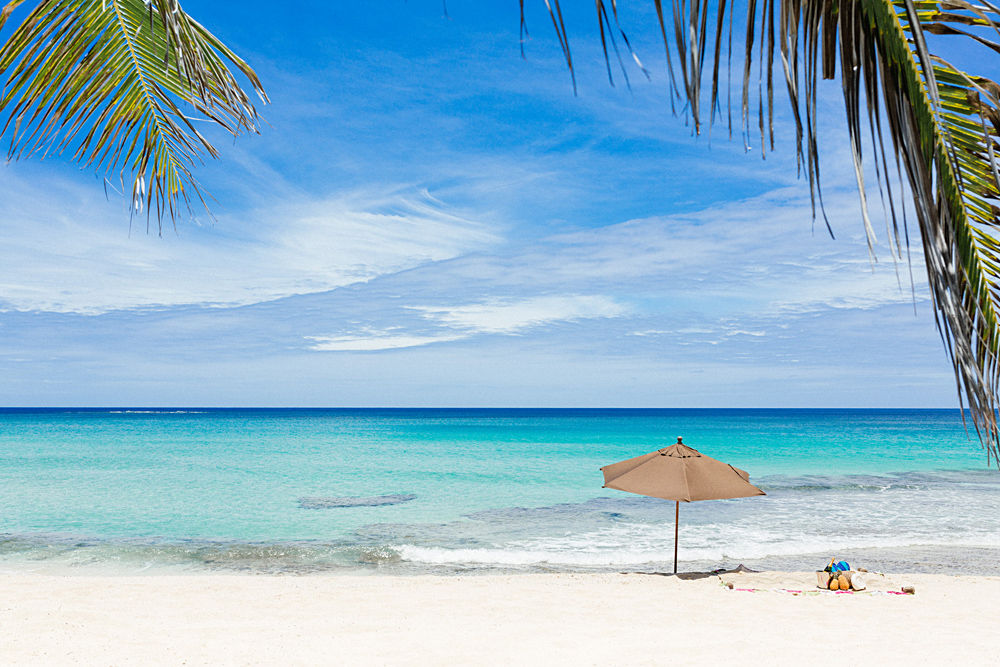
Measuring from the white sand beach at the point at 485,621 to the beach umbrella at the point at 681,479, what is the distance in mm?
1294

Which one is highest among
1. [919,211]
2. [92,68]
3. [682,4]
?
[92,68]

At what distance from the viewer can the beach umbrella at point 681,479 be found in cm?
841

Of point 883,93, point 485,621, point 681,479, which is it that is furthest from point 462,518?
point 883,93

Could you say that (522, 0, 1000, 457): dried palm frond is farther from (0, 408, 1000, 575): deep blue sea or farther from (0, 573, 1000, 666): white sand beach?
(0, 408, 1000, 575): deep blue sea

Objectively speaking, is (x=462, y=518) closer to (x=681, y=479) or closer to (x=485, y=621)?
(x=681, y=479)

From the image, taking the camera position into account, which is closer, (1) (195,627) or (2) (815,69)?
(2) (815,69)

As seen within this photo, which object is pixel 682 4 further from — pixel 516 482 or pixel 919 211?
pixel 516 482

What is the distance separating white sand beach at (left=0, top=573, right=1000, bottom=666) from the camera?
589 centimetres

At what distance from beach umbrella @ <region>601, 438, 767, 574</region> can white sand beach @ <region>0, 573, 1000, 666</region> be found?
129 centimetres

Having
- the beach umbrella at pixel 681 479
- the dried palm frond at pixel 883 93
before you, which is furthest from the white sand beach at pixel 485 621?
the dried palm frond at pixel 883 93

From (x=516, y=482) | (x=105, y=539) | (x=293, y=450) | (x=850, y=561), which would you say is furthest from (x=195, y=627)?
(x=293, y=450)

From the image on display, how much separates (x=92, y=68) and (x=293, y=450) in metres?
34.4

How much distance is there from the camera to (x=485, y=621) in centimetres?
706

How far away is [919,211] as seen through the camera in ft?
3.61
